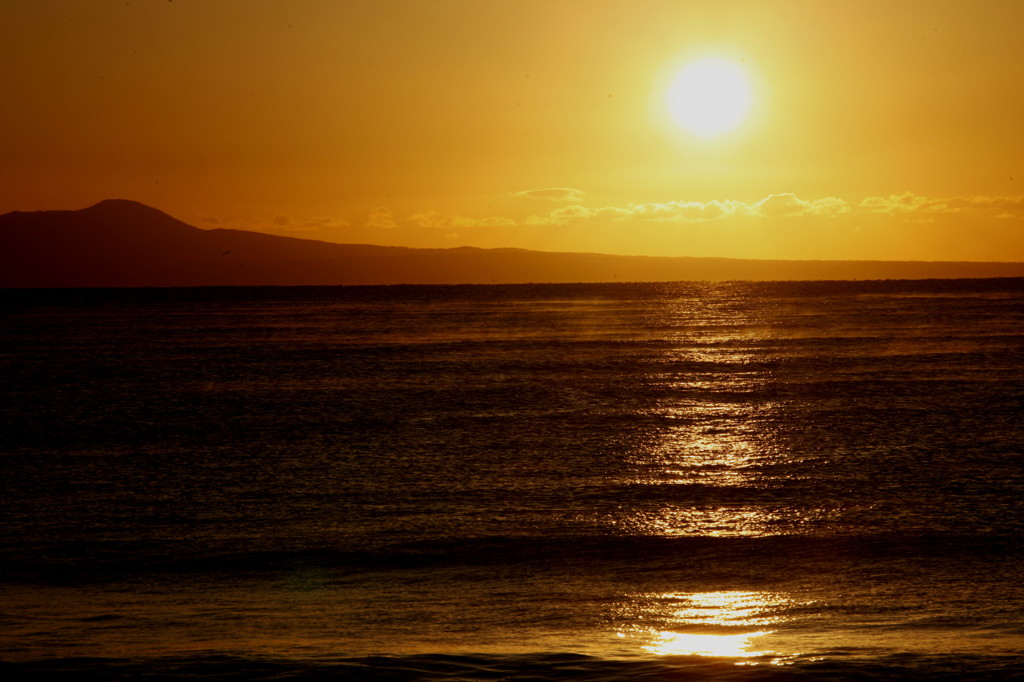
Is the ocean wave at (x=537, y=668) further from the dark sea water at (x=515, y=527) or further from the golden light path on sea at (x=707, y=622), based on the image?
the golden light path on sea at (x=707, y=622)

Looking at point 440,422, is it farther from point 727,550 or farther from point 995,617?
point 995,617

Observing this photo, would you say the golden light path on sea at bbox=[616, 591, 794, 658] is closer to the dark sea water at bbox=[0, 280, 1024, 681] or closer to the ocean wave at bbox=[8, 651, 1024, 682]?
the dark sea water at bbox=[0, 280, 1024, 681]

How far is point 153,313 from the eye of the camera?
427 feet

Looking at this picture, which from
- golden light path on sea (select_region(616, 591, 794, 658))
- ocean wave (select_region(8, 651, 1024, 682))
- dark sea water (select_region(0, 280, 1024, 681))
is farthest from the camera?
dark sea water (select_region(0, 280, 1024, 681))

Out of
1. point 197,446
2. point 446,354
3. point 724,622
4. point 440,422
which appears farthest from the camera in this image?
point 446,354

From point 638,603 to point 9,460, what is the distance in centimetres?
2019

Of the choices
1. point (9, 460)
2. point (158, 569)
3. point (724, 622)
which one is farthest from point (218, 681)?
point (9, 460)

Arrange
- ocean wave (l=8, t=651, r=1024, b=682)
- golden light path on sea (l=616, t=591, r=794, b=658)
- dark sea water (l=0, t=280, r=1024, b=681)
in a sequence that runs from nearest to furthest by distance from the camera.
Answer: ocean wave (l=8, t=651, r=1024, b=682) < golden light path on sea (l=616, t=591, r=794, b=658) < dark sea water (l=0, t=280, r=1024, b=681)

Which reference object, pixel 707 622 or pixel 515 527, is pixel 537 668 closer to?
pixel 707 622

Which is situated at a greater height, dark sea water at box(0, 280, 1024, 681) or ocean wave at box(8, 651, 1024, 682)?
ocean wave at box(8, 651, 1024, 682)

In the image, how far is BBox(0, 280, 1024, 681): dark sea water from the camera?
11305 millimetres

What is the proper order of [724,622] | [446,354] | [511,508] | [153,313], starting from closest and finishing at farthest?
[724,622], [511,508], [446,354], [153,313]

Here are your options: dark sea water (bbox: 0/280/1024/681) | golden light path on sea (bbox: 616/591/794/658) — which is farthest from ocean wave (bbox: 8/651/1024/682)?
golden light path on sea (bbox: 616/591/794/658)

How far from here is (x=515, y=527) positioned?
19359mm
